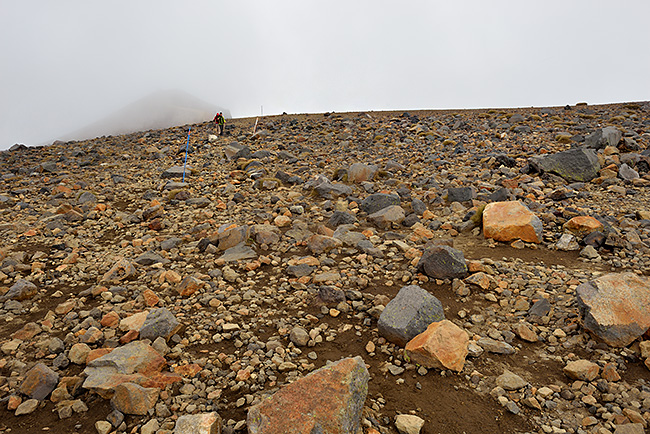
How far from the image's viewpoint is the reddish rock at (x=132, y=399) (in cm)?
357

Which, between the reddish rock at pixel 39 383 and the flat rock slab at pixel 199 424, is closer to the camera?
the flat rock slab at pixel 199 424

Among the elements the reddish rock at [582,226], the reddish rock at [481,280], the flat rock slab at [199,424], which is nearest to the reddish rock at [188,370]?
the flat rock slab at [199,424]

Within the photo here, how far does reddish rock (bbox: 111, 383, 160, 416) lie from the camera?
357cm

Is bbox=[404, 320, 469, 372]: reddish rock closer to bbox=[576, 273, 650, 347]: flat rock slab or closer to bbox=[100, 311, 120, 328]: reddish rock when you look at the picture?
bbox=[576, 273, 650, 347]: flat rock slab

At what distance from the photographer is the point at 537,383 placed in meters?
3.88

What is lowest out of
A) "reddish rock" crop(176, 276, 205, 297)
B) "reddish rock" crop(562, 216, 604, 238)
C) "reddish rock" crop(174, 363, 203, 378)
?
"reddish rock" crop(174, 363, 203, 378)

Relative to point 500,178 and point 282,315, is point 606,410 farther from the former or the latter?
point 500,178

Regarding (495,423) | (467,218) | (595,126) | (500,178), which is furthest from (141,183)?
(595,126)

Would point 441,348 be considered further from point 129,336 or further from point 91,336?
point 91,336

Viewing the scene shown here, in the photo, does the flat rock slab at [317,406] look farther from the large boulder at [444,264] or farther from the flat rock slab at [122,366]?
the large boulder at [444,264]

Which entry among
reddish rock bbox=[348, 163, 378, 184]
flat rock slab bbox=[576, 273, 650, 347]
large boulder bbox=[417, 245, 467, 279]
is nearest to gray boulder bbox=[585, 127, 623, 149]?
reddish rock bbox=[348, 163, 378, 184]

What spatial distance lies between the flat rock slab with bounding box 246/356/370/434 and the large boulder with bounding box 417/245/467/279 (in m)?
2.94

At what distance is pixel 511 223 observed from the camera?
702cm

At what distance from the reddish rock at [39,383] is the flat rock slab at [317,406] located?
8.20 ft
